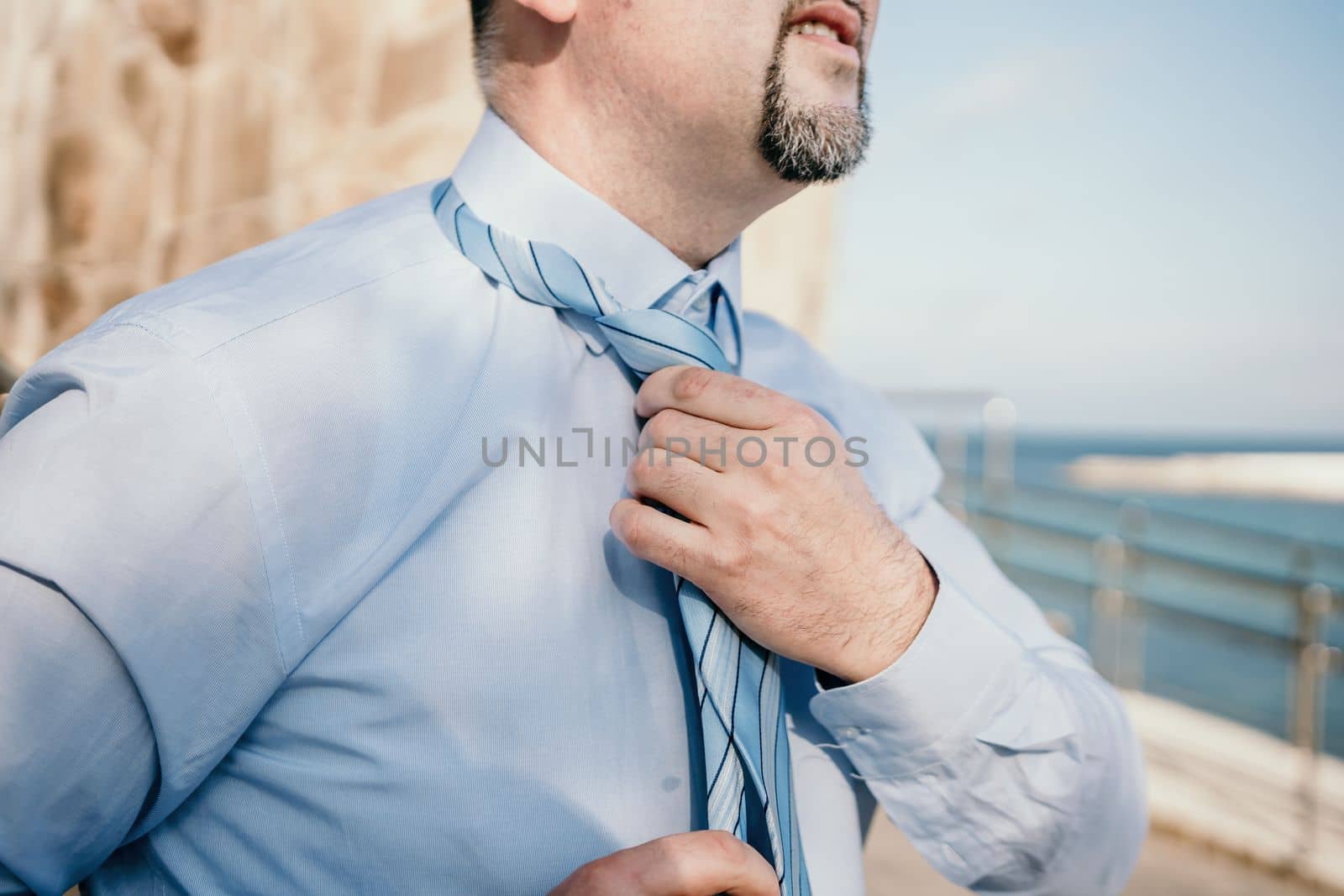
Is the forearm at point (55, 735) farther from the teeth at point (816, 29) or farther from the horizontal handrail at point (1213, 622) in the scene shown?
the horizontal handrail at point (1213, 622)

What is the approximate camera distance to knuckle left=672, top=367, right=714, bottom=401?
72 cm

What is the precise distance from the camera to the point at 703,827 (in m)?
0.74

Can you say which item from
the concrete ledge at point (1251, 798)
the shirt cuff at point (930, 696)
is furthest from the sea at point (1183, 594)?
the shirt cuff at point (930, 696)

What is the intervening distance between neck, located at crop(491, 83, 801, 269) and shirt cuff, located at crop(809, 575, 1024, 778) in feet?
1.33

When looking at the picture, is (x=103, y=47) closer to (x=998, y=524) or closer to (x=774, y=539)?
(x=774, y=539)

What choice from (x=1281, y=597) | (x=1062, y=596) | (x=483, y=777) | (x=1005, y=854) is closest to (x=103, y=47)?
(x=483, y=777)

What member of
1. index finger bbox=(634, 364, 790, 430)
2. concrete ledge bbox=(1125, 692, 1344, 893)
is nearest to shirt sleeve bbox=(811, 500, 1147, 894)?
index finger bbox=(634, 364, 790, 430)

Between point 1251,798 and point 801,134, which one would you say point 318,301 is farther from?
point 1251,798

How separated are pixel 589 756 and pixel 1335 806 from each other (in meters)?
3.04

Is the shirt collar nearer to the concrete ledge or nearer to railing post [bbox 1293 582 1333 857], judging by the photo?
the concrete ledge

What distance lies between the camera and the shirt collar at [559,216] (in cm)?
84

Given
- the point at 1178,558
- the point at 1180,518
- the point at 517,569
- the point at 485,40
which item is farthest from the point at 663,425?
the point at 1180,518

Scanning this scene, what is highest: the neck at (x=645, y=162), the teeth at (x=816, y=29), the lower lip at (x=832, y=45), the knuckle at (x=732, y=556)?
the teeth at (x=816, y=29)

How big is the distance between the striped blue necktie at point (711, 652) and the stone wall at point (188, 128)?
6.03ft
